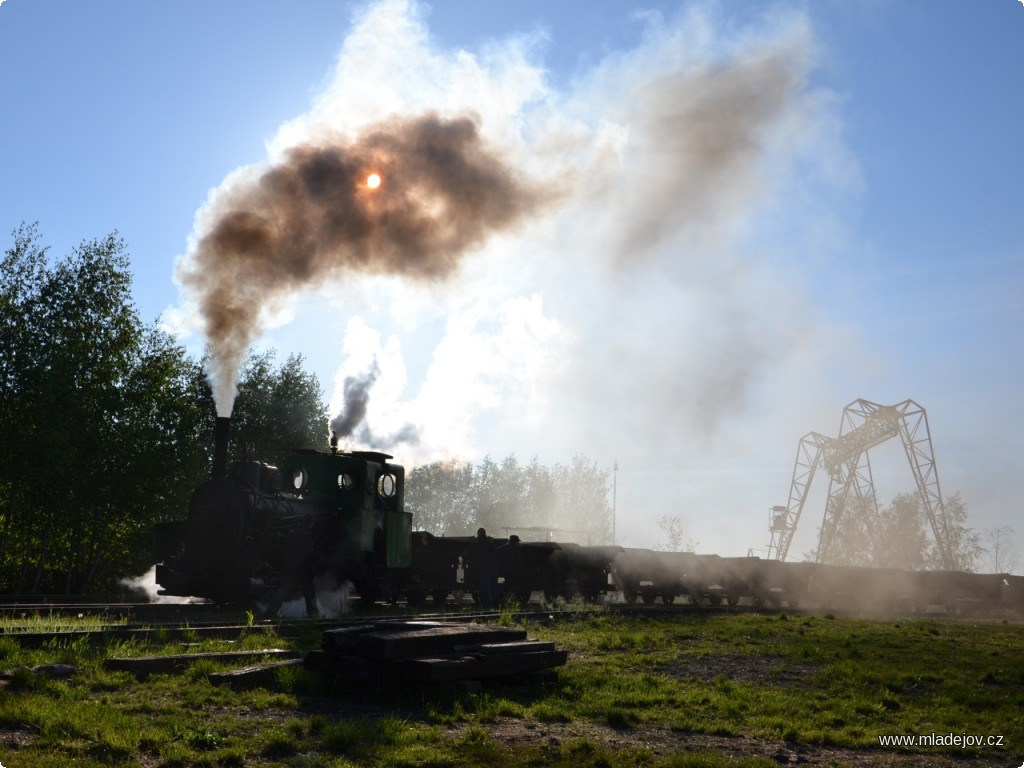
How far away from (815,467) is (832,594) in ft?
114

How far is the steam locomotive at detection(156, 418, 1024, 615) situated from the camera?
15.5 m

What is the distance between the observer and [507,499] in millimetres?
84562

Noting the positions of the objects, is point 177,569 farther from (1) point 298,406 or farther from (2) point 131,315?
(1) point 298,406

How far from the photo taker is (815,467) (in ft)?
225

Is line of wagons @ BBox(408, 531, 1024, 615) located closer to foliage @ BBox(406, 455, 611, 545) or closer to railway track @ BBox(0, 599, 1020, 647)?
railway track @ BBox(0, 599, 1020, 647)

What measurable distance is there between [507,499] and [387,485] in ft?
213

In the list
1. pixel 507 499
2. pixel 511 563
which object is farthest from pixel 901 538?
pixel 511 563

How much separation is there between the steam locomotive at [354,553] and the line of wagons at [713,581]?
50mm

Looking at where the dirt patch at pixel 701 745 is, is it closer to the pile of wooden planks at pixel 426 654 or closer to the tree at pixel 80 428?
the pile of wooden planks at pixel 426 654

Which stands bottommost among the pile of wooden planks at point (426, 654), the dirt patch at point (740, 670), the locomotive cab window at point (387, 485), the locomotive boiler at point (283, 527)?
the dirt patch at point (740, 670)

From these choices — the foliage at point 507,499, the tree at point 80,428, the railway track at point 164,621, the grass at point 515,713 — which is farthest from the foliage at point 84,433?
the foliage at point 507,499

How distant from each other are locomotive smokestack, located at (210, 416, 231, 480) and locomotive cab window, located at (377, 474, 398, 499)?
13.5 ft

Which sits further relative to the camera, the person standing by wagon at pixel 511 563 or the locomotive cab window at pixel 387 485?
the person standing by wagon at pixel 511 563

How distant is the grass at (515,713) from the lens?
6.16m
